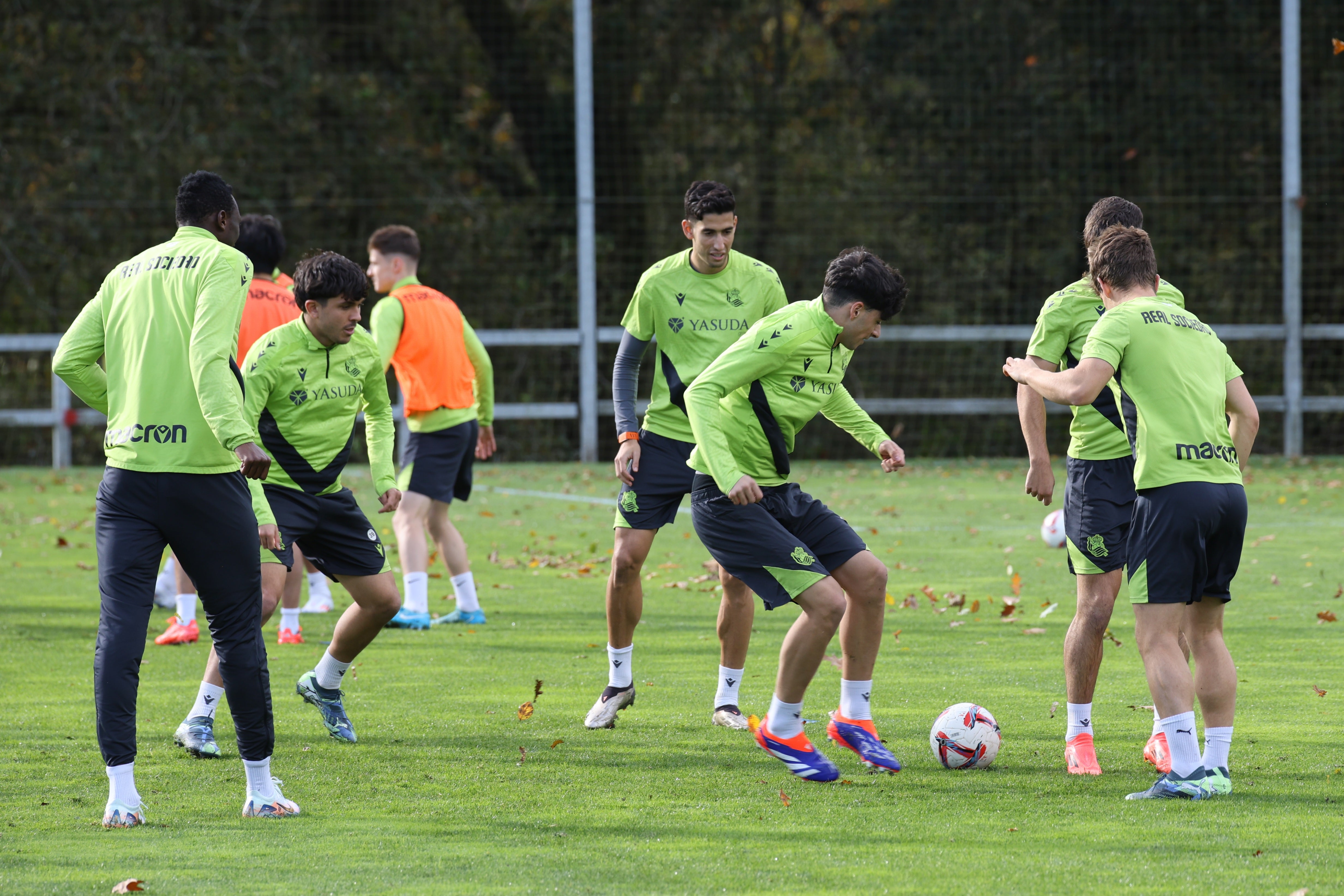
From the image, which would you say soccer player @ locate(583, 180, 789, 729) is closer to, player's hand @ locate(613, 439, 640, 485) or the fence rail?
player's hand @ locate(613, 439, 640, 485)

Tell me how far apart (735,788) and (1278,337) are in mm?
15515

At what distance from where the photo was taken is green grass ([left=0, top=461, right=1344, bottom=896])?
416cm

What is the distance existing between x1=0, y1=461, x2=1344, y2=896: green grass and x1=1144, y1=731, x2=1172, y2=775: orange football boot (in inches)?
1.6

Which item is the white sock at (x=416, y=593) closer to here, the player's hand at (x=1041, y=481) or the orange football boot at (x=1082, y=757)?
the player's hand at (x=1041, y=481)

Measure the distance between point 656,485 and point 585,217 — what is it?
42.4ft

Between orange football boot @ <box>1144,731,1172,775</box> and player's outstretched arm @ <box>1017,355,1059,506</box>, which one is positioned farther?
player's outstretched arm @ <box>1017,355,1059,506</box>

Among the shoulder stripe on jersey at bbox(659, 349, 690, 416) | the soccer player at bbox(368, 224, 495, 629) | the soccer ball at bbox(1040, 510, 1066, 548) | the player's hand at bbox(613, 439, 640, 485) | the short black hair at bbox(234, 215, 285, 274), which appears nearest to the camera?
the player's hand at bbox(613, 439, 640, 485)

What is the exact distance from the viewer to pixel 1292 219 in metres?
18.7

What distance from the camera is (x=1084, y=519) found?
5.40 meters

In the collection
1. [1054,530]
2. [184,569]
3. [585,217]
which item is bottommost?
[1054,530]

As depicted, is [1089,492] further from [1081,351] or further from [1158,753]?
[1158,753]

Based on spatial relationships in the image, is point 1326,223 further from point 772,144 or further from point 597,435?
point 597,435

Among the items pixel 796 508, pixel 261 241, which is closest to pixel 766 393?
pixel 796 508

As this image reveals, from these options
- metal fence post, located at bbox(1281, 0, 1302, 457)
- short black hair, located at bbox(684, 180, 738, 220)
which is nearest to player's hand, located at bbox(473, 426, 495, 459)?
short black hair, located at bbox(684, 180, 738, 220)
